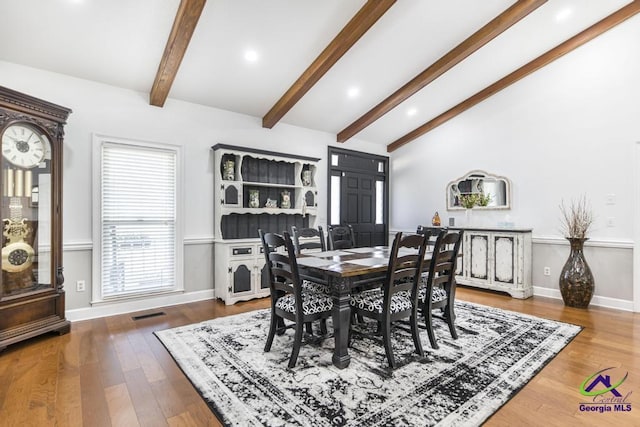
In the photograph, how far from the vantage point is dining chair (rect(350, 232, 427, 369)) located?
2.39 m

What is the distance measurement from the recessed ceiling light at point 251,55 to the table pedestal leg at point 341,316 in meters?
2.70

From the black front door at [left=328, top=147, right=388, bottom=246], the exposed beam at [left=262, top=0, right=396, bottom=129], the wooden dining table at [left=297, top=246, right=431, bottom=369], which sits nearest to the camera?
the wooden dining table at [left=297, top=246, right=431, bottom=369]

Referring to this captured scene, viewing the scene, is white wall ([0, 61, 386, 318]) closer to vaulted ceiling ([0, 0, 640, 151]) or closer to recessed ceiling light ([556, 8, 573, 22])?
vaulted ceiling ([0, 0, 640, 151])

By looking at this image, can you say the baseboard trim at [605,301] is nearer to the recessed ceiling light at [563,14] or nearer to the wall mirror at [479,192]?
the wall mirror at [479,192]

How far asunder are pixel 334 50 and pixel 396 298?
2.68 metres

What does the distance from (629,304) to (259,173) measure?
5100 millimetres

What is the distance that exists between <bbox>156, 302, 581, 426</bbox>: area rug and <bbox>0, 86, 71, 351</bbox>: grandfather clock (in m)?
1.19

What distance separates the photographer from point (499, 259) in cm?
475

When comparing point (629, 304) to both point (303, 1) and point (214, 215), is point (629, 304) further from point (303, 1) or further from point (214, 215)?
point (214, 215)

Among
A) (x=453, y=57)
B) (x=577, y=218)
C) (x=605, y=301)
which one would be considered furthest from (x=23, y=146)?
(x=605, y=301)

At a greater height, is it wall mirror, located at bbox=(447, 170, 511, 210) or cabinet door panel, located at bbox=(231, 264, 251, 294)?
wall mirror, located at bbox=(447, 170, 511, 210)

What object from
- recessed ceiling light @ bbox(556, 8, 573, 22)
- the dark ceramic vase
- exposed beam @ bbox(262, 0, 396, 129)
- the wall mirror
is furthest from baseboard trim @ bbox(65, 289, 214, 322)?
recessed ceiling light @ bbox(556, 8, 573, 22)

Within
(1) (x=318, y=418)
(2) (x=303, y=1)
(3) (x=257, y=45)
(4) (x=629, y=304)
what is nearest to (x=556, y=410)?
(1) (x=318, y=418)

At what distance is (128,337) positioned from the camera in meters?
3.11
